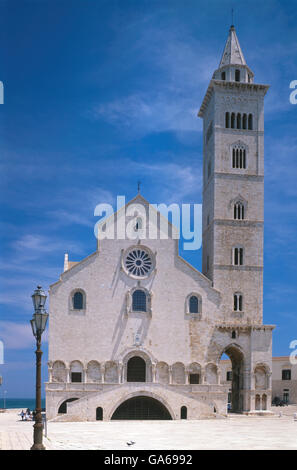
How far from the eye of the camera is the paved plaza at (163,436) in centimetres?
2741

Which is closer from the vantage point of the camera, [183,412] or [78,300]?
[183,412]

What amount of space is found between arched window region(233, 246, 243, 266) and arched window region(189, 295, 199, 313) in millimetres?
5389

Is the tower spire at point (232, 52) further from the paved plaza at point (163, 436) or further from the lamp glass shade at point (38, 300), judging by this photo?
the lamp glass shade at point (38, 300)

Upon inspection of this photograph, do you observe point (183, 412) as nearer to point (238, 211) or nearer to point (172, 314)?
point (172, 314)

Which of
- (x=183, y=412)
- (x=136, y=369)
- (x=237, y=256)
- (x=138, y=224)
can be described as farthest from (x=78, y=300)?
(x=237, y=256)

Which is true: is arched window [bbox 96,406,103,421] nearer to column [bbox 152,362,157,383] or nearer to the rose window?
column [bbox 152,362,157,383]

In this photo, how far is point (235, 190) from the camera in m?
56.2

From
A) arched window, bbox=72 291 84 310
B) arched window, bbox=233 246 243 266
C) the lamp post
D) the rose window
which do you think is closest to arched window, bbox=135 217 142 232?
the rose window

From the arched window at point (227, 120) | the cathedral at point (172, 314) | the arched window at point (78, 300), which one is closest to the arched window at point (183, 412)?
the cathedral at point (172, 314)

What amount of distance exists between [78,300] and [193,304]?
32.6ft

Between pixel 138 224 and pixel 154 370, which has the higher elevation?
pixel 138 224

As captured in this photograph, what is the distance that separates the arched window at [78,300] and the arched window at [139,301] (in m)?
4.41

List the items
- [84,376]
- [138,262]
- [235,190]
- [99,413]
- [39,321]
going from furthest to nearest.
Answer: [235,190] < [138,262] < [84,376] < [99,413] < [39,321]
